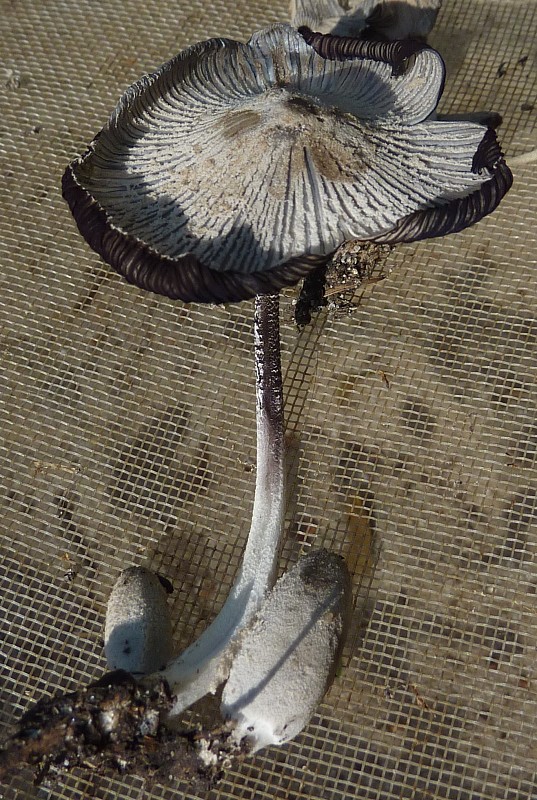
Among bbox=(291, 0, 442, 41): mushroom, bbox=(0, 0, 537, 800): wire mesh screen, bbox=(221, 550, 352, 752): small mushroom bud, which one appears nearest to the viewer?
bbox=(221, 550, 352, 752): small mushroom bud

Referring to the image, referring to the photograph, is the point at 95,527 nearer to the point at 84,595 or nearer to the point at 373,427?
the point at 84,595

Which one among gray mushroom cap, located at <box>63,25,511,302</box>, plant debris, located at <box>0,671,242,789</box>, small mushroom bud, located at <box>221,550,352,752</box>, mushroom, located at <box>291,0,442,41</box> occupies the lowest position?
plant debris, located at <box>0,671,242,789</box>

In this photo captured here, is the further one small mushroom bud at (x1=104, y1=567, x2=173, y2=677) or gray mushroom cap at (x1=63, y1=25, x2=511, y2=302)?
small mushroom bud at (x1=104, y1=567, x2=173, y2=677)

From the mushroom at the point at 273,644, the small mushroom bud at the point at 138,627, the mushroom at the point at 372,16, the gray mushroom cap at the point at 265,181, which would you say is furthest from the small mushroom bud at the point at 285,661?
the mushroom at the point at 372,16

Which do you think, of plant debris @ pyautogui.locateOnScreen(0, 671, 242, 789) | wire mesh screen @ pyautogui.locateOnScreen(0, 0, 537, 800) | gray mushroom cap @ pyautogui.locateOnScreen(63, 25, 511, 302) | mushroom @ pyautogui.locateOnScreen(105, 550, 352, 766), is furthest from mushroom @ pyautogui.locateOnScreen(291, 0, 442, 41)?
plant debris @ pyautogui.locateOnScreen(0, 671, 242, 789)

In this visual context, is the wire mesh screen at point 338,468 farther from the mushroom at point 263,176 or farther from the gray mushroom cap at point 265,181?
the gray mushroom cap at point 265,181

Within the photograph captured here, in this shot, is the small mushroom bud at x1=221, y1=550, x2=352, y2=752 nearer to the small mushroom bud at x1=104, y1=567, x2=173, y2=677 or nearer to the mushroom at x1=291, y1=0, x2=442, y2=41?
the small mushroom bud at x1=104, y1=567, x2=173, y2=677

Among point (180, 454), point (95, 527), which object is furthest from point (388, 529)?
point (95, 527)

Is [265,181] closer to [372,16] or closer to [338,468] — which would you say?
[338,468]
